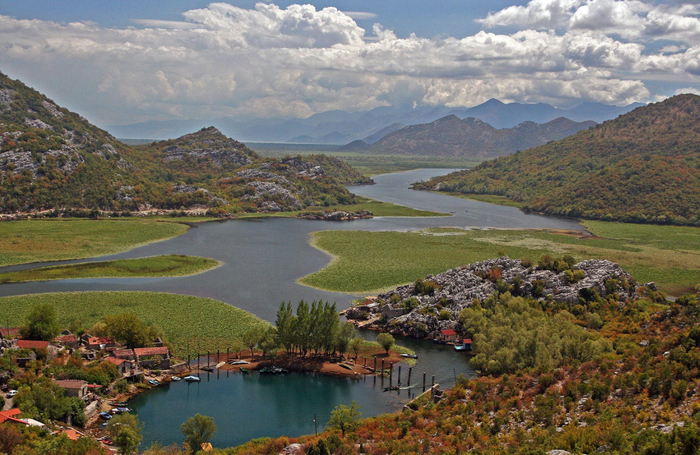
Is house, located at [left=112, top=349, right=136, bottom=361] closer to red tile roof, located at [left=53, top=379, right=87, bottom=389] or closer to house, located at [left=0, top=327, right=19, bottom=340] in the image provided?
red tile roof, located at [left=53, top=379, right=87, bottom=389]

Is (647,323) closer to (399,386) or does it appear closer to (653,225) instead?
(399,386)

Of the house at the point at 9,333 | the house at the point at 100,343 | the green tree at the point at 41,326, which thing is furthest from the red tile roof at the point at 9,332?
the house at the point at 100,343

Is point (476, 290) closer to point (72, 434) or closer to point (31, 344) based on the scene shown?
point (72, 434)

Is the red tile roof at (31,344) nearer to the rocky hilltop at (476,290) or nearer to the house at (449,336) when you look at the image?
the rocky hilltop at (476,290)

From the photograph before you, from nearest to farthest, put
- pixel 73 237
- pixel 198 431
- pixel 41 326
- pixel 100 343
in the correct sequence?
pixel 198 431 → pixel 41 326 → pixel 100 343 → pixel 73 237

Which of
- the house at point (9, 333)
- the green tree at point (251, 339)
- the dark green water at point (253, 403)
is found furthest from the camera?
the green tree at point (251, 339)

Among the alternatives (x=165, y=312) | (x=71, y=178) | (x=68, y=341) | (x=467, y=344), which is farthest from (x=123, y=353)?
(x=71, y=178)
